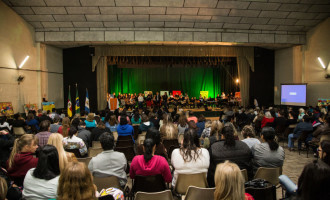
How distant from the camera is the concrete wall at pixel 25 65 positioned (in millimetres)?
10258

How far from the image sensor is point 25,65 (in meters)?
11.6

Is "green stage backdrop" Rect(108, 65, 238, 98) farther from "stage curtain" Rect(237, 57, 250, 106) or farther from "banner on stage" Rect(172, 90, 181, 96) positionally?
"stage curtain" Rect(237, 57, 250, 106)

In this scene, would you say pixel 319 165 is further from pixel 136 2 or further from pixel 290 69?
pixel 290 69

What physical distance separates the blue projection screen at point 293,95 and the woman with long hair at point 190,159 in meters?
11.6

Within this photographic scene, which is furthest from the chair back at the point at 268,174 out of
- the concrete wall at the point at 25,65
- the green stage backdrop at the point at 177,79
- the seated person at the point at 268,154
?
the green stage backdrop at the point at 177,79

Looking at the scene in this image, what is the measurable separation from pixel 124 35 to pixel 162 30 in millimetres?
1887

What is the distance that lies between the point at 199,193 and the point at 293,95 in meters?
12.7

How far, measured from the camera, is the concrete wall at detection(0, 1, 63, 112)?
404 inches

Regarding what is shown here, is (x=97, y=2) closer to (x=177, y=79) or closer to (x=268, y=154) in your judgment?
(x=268, y=154)

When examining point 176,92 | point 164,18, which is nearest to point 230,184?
point 164,18

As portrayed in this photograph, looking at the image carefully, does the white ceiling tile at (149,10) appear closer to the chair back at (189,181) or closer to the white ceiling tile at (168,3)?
the white ceiling tile at (168,3)

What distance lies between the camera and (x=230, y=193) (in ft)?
5.96

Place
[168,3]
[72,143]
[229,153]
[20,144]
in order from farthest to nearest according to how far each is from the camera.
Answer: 1. [168,3]
2. [72,143]
3. [229,153]
4. [20,144]

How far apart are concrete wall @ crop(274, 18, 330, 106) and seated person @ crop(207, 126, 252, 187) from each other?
11323mm
